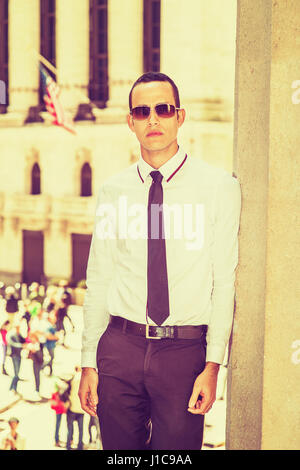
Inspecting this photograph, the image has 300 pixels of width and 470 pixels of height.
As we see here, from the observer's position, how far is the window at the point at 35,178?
36125 millimetres

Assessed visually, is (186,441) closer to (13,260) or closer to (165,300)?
(165,300)

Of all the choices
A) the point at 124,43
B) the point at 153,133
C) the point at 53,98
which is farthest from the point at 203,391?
the point at 124,43

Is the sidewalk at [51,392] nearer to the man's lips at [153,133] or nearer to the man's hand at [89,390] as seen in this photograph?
the man's hand at [89,390]

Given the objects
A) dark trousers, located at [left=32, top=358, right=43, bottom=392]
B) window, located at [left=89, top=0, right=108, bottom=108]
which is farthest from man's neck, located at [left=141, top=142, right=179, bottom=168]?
window, located at [left=89, top=0, right=108, bottom=108]

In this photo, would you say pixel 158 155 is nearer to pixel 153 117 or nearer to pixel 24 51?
pixel 153 117

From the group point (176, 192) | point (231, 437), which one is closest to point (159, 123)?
point (176, 192)

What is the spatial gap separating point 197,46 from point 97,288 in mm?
26847

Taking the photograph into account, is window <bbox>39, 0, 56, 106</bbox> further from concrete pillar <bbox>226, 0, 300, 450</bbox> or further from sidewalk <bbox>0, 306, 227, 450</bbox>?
concrete pillar <bbox>226, 0, 300, 450</bbox>

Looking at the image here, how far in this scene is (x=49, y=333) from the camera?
51.8ft

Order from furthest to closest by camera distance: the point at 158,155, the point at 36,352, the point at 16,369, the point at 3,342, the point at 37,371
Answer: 1. the point at 37,371
2. the point at 3,342
3. the point at 16,369
4. the point at 36,352
5. the point at 158,155

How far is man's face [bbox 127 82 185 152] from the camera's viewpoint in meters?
3.95

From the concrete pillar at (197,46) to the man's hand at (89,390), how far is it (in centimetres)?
2625

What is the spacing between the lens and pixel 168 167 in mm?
4086

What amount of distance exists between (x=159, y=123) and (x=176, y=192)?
1.42 feet
